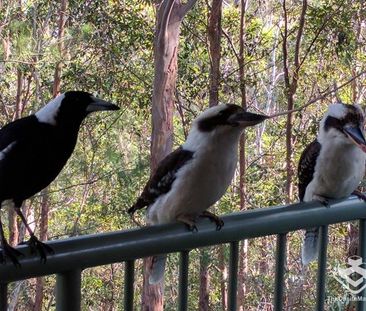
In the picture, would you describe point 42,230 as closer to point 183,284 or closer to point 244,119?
point 244,119

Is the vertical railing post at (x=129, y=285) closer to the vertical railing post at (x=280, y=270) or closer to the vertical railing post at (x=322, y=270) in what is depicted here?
the vertical railing post at (x=280, y=270)

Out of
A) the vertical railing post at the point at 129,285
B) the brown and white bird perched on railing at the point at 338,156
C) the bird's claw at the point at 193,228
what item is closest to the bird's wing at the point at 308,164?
the brown and white bird perched on railing at the point at 338,156

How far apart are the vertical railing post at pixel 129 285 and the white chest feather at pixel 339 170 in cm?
114

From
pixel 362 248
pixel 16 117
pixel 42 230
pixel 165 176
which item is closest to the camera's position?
pixel 362 248

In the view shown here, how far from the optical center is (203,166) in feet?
5.71

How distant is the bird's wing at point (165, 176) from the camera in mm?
1816

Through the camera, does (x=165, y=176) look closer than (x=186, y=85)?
Yes

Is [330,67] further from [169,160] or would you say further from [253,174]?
[169,160]

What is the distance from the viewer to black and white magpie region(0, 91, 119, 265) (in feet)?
5.28

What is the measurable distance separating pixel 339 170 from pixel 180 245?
116 cm

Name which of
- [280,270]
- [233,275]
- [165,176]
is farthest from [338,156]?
[233,275]

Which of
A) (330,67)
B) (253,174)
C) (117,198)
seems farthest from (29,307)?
(330,67)

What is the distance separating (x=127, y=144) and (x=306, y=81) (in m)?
2.32

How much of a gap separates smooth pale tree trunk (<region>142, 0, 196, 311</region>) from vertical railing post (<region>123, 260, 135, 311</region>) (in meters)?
4.48
